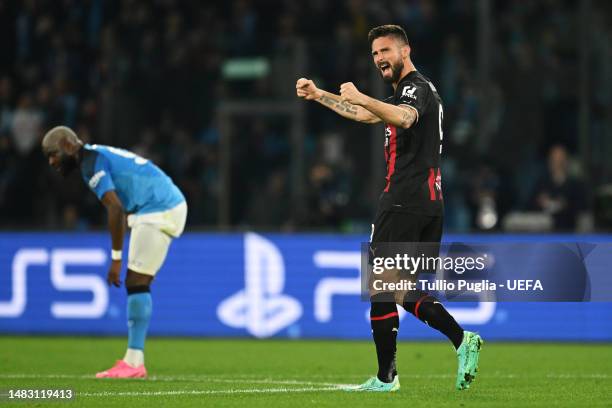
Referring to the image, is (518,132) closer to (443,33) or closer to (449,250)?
(443,33)

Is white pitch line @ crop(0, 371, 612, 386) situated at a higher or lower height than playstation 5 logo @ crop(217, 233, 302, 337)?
higher

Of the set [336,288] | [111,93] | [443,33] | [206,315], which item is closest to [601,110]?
[443,33]

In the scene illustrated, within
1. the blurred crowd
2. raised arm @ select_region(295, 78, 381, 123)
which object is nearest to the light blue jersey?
raised arm @ select_region(295, 78, 381, 123)

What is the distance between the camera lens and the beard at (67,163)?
9.95 metres

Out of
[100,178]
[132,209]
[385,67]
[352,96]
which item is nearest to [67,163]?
[100,178]

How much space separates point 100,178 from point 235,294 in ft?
17.0

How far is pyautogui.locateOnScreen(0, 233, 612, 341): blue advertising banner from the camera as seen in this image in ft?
47.5

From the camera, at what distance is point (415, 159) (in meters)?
8.28

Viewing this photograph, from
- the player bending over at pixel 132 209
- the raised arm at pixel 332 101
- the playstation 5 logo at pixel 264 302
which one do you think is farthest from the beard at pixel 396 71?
the playstation 5 logo at pixel 264 302

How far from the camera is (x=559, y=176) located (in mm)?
15328

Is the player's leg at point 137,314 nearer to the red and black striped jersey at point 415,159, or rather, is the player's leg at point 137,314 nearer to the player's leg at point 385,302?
the player's leg at point 385,302

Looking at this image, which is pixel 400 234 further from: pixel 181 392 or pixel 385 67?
pixel 181 392

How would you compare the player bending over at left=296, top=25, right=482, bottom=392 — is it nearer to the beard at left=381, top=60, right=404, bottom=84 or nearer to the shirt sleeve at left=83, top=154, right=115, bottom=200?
the beard at left=381, top=60, right=404, bottom=84

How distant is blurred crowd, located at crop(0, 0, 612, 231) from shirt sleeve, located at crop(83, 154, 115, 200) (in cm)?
637
